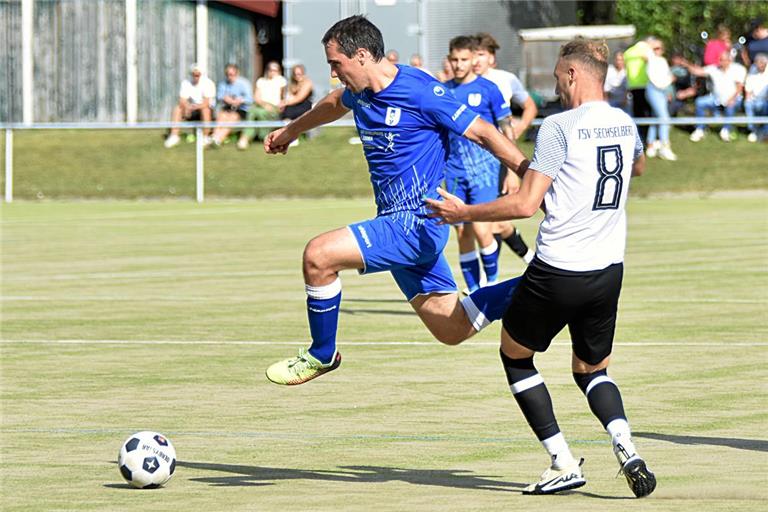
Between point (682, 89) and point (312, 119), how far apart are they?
27.0 meters

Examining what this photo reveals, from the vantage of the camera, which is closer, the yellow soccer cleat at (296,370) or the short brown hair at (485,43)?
the yellow soccer cleat at (296,370)

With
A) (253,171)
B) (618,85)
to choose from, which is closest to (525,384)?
(253,171)

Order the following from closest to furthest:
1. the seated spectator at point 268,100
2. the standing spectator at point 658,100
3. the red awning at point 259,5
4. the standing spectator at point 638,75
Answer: the standing spectator at point 658,100
the standing spectator at point 638,75
the seated spectator at point 268,100
the red awning at point 259,5

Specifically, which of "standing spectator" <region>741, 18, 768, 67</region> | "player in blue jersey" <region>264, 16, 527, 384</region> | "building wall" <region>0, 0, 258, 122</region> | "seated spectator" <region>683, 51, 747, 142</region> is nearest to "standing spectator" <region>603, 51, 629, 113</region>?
"seated spectator" <region>683, 51, 747, 142</region>

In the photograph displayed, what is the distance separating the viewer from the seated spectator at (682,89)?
33469 millimetres

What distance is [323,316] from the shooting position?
8.08 meters

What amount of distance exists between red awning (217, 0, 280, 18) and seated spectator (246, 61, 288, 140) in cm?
1022

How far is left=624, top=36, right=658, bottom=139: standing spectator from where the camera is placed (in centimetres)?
3120

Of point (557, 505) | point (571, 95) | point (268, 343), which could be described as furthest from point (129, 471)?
point (268, 343)

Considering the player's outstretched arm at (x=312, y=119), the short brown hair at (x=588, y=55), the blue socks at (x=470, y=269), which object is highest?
the short brown hair at (x=588, y=55)

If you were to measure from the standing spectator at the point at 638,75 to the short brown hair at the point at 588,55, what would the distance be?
971 inches

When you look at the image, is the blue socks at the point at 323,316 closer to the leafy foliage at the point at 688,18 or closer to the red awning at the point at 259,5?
the red awning at the point at 259,5

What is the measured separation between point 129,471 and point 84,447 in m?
1.06

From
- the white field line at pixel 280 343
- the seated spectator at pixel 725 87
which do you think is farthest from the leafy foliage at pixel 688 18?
the white field line at pixel 280 343
